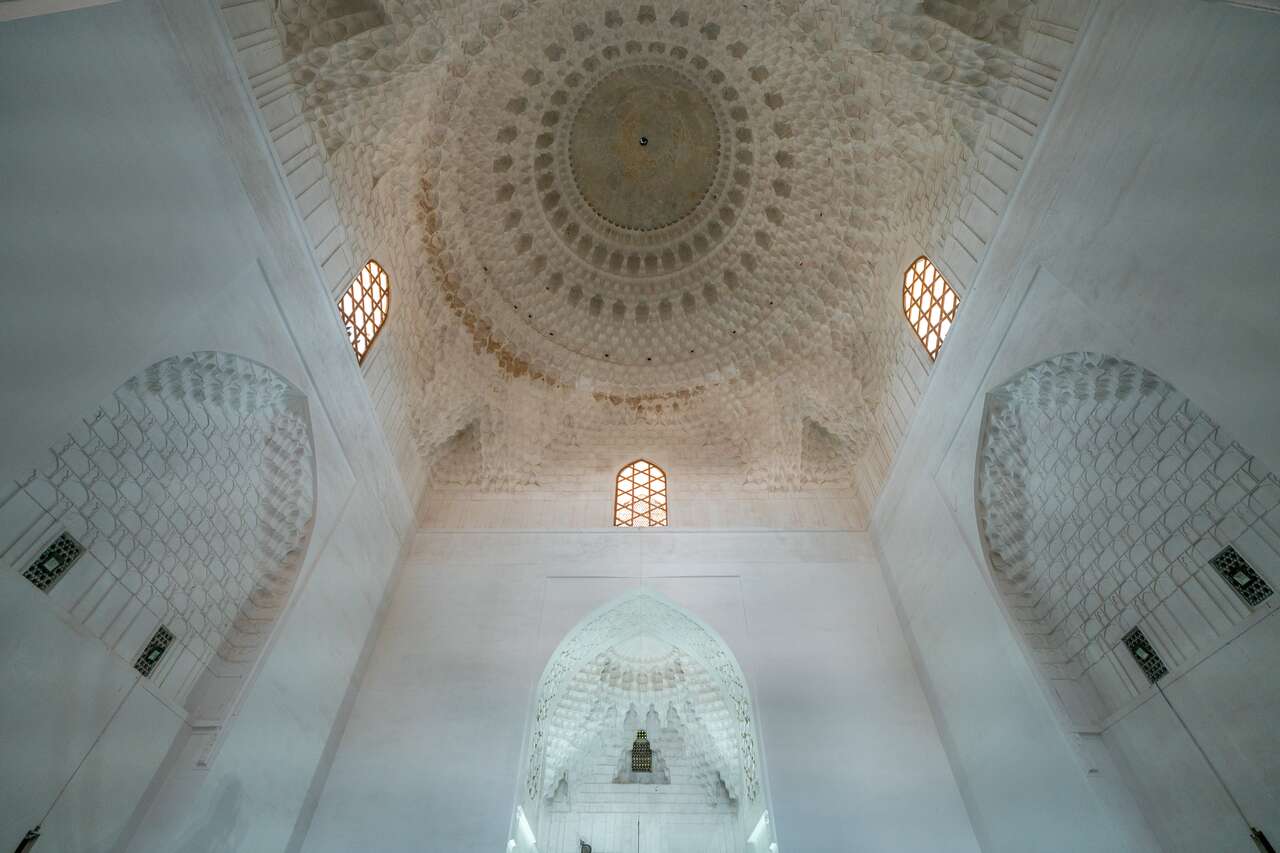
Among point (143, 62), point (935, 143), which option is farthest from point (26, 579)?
point (935, 143)

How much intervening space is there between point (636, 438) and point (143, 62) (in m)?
6.13

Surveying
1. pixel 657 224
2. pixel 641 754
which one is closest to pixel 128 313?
pixel 657 224

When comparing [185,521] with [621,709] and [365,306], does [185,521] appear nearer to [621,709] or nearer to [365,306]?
[365,306]

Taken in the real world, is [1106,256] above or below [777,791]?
above

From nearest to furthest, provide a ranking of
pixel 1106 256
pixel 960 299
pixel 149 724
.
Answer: pixel 1106 256
pixel 149 724
pixel 960 299

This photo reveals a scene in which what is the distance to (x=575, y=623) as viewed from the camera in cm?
641

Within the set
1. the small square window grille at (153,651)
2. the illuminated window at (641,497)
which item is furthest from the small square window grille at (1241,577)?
the small square window grille at (153,651)

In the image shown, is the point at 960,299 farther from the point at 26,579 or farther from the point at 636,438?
the point at 26,579

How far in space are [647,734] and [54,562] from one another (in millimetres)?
7005

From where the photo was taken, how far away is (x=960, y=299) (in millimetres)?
5055

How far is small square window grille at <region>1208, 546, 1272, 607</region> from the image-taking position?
328 cm

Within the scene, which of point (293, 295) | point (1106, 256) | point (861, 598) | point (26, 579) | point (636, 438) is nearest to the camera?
point (26, 579)

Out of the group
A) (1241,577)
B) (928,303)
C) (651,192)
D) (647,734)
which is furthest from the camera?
(651,192)

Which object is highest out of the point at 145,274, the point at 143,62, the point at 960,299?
the point at 960,299
